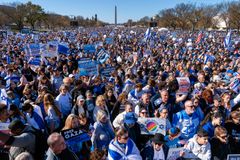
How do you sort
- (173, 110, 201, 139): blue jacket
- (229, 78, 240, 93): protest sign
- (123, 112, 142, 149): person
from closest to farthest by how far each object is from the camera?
(123, 112, 142, 149): person → (173, 110, 201, 139): blue jacket → (229, 78, 240, 93): protest sign

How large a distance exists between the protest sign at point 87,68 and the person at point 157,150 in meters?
5.67

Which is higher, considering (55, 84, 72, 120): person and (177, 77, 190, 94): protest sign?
(177, 77, 190, 94): protest sign

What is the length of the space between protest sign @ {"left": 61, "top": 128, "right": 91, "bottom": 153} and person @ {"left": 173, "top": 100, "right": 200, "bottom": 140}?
6.70ft

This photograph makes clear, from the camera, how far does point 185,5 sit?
93.4m

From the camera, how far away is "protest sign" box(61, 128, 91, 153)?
4734mm

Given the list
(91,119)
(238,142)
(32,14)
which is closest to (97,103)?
(91,119)

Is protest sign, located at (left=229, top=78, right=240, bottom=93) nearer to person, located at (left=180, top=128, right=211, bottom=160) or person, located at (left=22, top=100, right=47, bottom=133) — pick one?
person, located at (left=180, top=128, right=211, bottom=160)

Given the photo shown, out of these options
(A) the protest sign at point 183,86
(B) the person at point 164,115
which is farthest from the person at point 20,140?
(A) the protest sign at point 183,86

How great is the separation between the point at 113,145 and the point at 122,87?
5660 millimetres

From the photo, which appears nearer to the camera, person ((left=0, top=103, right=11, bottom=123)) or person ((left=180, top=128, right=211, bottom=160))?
person ((left=0, top=103, right=11, bottom=123))

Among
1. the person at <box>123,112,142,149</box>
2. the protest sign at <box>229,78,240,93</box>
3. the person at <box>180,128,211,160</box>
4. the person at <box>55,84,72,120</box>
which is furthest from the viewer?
the protest sign at <box>229,78,240,93</box>

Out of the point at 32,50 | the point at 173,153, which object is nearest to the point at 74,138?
the point at 173,153

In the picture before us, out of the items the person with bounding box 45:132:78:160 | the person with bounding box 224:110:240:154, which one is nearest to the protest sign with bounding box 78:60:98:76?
the person with bounding box 224:110:240:154

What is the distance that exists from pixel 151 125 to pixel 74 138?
5.45 ft
